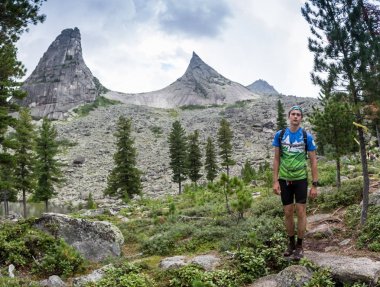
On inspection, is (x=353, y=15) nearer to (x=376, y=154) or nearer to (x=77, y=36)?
(x=376, y=154)

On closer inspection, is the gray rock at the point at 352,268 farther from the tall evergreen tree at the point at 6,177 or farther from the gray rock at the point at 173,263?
the tall evergreen tree at the point at 6,177

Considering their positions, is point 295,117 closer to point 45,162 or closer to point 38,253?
point 38,253

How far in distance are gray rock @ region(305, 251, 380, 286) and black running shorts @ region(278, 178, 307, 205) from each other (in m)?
1.29

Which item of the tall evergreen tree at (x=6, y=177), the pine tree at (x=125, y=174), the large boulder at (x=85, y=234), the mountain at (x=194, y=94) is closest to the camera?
the large boulder at (x=85, y=234)

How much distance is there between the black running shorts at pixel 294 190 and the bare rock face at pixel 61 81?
399 ft

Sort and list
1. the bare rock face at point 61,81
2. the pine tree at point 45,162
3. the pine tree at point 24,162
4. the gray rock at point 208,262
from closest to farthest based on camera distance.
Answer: the gray rock at point 208,262
the pine tree at point 24,162
the pine tree at point 45,162
the bare rock face at point 61,81

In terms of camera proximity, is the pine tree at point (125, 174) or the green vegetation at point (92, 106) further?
the green vegetation at point (92, 106)

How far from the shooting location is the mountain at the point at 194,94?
152075mm

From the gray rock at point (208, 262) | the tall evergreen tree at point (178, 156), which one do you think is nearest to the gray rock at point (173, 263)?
the gray rock at point (208, 262)

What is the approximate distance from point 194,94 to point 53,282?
151 meters

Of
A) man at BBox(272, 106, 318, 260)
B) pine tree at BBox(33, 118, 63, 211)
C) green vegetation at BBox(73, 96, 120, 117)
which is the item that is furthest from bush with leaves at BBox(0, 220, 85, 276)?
green vegetation at BBox(73, 96, 120, 117)

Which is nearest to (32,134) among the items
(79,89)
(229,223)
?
(229,223)

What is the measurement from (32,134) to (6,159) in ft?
50.4

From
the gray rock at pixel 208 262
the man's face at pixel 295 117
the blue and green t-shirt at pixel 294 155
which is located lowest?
the gray rock at pixel 208 262
